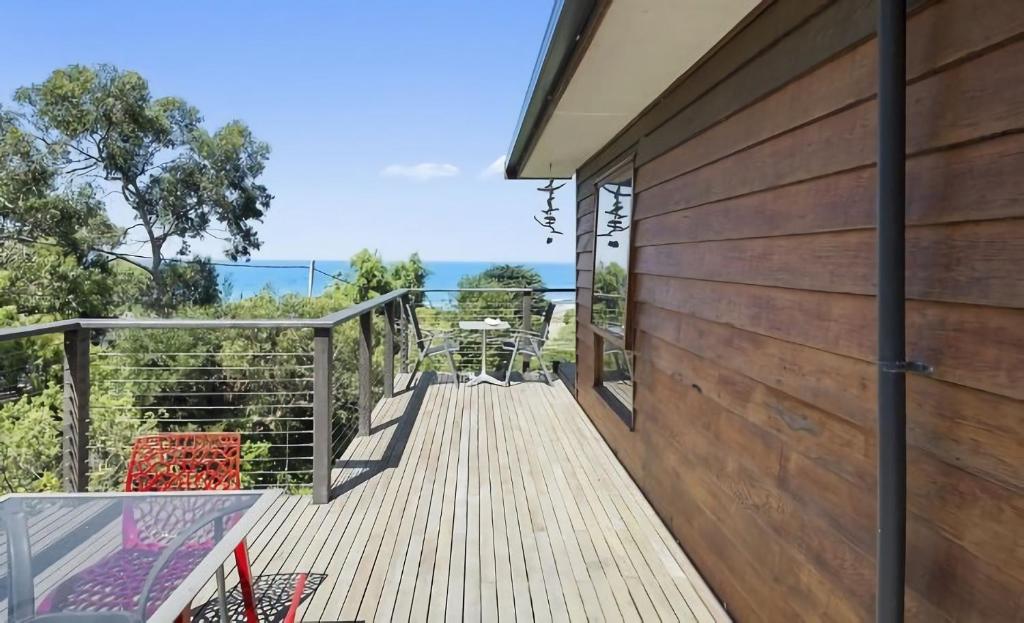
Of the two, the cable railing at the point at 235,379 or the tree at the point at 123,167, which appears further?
the tree at the point at 123,167

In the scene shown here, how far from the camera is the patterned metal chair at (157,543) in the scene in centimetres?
130

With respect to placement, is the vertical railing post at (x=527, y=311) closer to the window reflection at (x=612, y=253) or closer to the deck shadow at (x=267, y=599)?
the window reflection at (x=612, y=253)

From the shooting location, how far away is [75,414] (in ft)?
9.09

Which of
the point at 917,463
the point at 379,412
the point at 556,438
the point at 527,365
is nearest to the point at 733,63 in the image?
the point at 917,463

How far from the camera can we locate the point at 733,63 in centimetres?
208

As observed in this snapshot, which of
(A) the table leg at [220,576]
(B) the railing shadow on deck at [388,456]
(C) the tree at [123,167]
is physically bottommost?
(B) the railing shadow on deck at [388,456]

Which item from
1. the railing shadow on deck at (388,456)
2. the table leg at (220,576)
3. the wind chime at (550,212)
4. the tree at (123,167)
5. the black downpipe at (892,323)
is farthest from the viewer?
the tree at (123,167)

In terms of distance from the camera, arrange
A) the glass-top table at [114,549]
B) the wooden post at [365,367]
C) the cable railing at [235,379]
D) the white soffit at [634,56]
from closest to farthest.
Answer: the glass-top table at [114,549], the white soffit at [634,56], the cable railing at [235,379], the wooden post at [365,367]

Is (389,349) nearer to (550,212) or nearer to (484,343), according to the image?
(484,343)

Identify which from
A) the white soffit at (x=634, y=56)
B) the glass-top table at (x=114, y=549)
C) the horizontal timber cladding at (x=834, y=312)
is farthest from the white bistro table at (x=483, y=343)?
the glass-top table at (x=114, y=549)

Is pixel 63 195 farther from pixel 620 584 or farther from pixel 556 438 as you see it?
pixel 620 584

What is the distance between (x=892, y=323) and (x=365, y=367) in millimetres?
3430

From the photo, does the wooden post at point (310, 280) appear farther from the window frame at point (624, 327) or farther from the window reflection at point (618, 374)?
the window reflection at point (618, 374)

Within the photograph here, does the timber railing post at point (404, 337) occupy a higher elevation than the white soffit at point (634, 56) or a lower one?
lower
